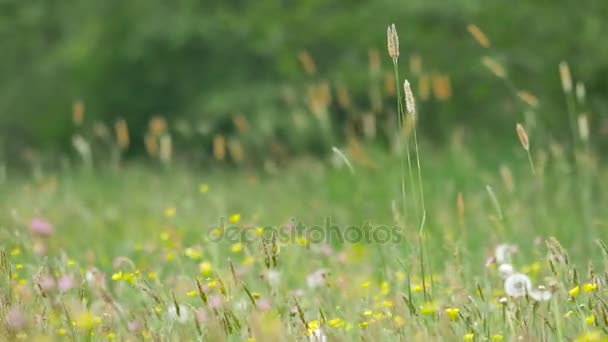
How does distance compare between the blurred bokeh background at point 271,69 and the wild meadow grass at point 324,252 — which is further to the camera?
the blurred bokeh background at point 271,69

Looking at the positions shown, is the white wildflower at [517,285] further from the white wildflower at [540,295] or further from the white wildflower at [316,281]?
the white wildflower at [316,281]

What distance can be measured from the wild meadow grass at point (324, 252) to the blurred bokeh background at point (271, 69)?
1.95 feet

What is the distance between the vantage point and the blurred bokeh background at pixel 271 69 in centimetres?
881

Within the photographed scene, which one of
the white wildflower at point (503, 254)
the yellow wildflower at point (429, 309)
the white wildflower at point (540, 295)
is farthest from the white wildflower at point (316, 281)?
the white wildflower at point (540, 295)

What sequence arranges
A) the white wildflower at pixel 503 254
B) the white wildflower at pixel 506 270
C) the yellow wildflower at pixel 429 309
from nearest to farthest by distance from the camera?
the yellow wildflower at pixel 429 309 < the white wildflower at pixel 506 270 < the white wildflower at pixel 503 254

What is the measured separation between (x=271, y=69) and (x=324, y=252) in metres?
6.93

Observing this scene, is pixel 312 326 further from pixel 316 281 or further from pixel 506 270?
pixel 316 281

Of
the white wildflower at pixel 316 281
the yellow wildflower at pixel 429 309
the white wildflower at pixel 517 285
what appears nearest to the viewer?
the yellow wildflower at pixel 429 309

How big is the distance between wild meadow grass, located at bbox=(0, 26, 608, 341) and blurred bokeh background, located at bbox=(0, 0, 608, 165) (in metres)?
0.59

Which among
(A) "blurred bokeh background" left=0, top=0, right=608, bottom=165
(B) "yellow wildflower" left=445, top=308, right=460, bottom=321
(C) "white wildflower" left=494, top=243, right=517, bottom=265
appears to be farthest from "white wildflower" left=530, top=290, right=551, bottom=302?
(A) "blurred bokeh background" left=0, top=0, right=608, bottom=165

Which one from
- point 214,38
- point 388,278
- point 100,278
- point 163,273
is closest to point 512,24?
point 214,38

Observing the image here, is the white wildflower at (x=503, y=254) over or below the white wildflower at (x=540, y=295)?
over

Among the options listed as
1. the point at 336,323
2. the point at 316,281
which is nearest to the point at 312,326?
the point at 336,323

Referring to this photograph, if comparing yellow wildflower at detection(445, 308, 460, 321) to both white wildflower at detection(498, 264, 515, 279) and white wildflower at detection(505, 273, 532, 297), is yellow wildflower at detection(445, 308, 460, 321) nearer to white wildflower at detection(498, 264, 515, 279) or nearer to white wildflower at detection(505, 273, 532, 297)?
white wildflower at detection(505, 273, 532, 297)
